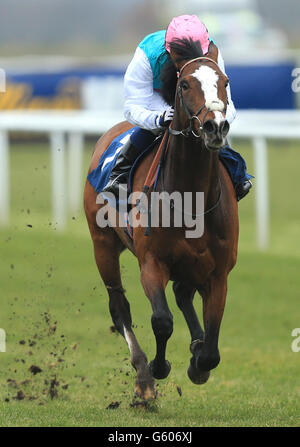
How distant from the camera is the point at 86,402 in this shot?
16.8 ft

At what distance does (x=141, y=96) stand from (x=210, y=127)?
91cm

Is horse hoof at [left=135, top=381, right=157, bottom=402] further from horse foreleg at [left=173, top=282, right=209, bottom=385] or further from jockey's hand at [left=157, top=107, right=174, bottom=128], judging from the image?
jockey's hand at [left=157, top=107, right=174, bottom=128]

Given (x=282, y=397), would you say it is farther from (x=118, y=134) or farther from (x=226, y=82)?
(x=226, y=82)

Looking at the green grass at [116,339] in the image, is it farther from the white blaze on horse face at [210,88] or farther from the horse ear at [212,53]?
the horse ear at [212,53]

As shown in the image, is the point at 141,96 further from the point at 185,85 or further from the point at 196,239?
the point at 196,239

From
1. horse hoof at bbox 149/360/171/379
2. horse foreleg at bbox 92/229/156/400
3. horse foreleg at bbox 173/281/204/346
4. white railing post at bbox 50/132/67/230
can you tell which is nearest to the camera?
horse hoof at bbox 149/360/171/379

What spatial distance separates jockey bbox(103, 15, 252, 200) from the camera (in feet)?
14.6

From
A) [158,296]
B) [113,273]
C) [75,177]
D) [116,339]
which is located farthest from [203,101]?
[75,177]

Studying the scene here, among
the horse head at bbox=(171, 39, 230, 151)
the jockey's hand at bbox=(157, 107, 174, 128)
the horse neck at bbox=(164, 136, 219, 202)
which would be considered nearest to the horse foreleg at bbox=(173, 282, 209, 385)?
the horse neck at bbox=(164, 136, 219, 202)

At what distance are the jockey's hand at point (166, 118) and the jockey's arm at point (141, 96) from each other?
9cm

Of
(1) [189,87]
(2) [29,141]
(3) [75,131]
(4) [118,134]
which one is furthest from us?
(2) [29,141]

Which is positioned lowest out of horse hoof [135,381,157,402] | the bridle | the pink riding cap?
horse hoof [135,381,157,402]
